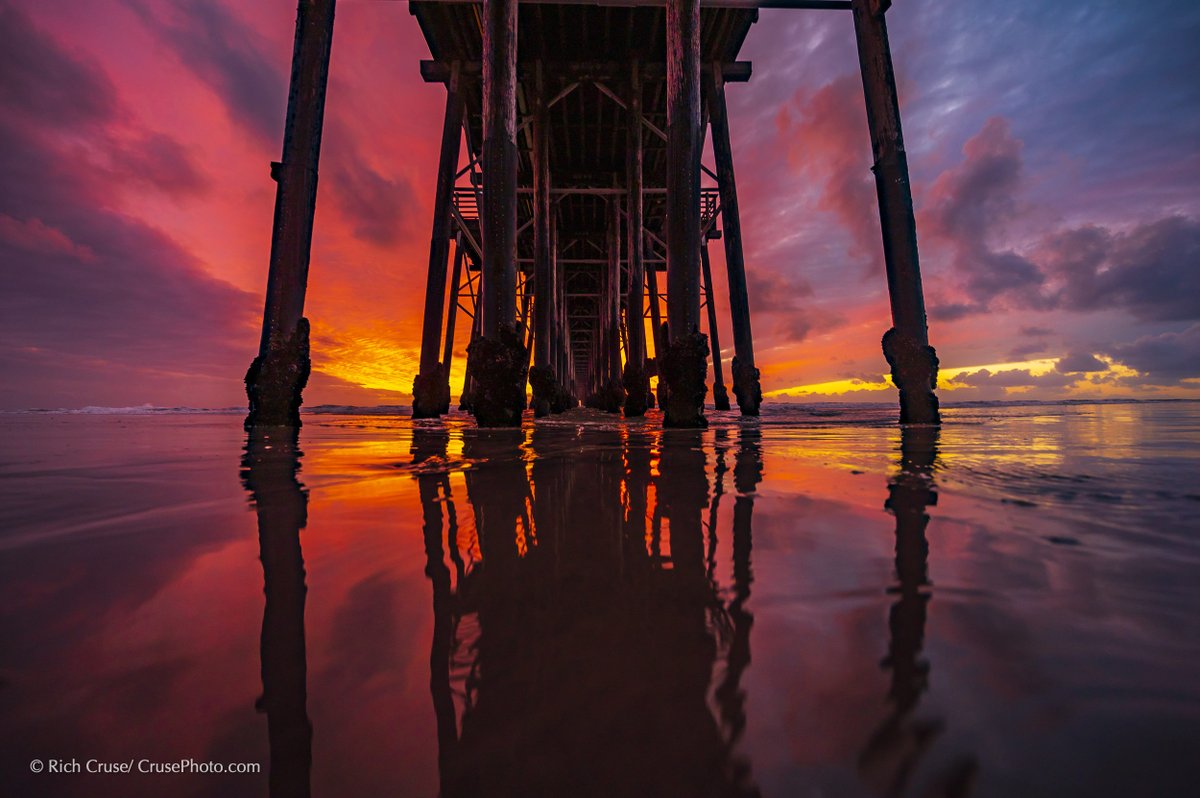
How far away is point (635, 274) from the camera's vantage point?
10352 millimetres

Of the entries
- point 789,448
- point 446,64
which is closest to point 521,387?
point 789,448

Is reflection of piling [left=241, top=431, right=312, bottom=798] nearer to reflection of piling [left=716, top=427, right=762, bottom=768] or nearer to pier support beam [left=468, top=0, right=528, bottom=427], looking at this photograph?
reflection of piling [left=716, top=427, right=762, bottom=768]

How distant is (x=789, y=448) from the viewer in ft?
9.83

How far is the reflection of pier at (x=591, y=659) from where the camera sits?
14.5 inches

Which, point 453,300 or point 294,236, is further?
point 453,300

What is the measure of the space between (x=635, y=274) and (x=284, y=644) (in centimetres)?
1024

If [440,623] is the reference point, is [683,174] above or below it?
above

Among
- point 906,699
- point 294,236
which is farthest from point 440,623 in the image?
point 294,236

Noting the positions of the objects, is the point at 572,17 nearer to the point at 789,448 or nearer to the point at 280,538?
the point at 789,448

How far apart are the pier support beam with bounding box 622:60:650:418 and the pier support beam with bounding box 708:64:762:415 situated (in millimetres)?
1478

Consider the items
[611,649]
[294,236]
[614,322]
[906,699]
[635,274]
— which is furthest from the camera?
[614,322]

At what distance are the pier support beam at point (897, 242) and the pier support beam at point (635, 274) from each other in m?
4.84

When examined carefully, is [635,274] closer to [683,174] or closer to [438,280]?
[438,280]

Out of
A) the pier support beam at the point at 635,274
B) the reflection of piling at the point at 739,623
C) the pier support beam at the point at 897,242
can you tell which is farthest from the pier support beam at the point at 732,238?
the reflection of piling at the point at 739,623
